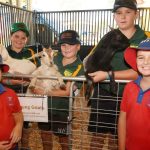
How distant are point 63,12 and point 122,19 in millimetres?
3018

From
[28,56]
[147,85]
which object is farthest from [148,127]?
[28,56]

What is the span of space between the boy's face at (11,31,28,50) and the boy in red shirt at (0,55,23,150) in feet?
2.56

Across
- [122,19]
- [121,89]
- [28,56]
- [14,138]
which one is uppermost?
[122,19]

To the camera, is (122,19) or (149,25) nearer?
(122,19)

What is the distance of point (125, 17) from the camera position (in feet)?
5.97

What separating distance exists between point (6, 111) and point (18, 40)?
107 centimetres

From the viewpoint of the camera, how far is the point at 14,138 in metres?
1.64

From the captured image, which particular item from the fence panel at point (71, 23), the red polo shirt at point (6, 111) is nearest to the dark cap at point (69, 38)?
the red polo shirt at point (6, 111)

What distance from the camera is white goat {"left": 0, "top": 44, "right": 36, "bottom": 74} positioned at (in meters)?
2.16

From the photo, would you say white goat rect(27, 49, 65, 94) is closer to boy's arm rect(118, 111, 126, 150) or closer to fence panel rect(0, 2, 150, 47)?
boy's arm rect(118, 111, 126, 150)

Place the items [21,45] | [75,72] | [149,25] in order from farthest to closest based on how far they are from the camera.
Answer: [149,25]
[21,45]
[75,72]

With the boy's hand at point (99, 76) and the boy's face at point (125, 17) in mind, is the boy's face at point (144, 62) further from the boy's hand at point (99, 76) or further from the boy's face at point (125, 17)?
the boy's face at point (125, 17)

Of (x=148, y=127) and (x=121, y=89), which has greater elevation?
(x=121, y=89)

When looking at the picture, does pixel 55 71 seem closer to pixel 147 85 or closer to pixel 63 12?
pixel 147 85
